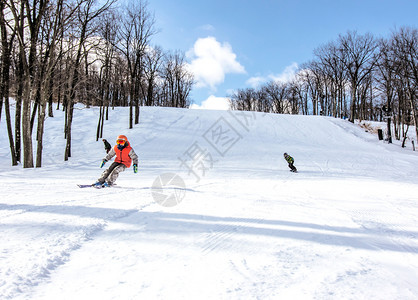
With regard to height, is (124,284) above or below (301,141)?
below

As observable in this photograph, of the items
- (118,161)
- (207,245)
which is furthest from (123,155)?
(207,245)

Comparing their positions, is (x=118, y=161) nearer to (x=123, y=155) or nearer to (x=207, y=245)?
(x=123, y=155)

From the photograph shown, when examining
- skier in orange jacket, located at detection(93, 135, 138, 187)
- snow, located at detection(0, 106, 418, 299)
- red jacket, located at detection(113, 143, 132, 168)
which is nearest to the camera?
snow, located at detection(0, 106, 418, 299)

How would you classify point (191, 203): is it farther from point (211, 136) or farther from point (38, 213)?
point (211, 136)

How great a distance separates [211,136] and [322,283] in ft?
73.4

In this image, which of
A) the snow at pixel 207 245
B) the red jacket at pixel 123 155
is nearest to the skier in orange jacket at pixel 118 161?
the red jacket at pixel 123 155

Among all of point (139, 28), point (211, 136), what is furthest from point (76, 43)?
point (211, 136)

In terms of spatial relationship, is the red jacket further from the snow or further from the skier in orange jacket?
the snow

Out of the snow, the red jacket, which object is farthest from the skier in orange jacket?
the snow

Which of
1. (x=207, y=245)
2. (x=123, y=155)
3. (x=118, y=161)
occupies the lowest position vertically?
(x=207, y=245)

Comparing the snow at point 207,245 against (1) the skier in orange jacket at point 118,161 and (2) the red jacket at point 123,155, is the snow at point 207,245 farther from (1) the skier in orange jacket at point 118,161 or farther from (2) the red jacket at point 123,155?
(2) the red jacket at point 123,155

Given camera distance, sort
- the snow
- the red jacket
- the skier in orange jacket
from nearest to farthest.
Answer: the snow
the skier in orange jacket
the red jacket

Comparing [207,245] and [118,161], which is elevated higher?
[118,161]

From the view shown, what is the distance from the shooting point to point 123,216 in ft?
13.8
